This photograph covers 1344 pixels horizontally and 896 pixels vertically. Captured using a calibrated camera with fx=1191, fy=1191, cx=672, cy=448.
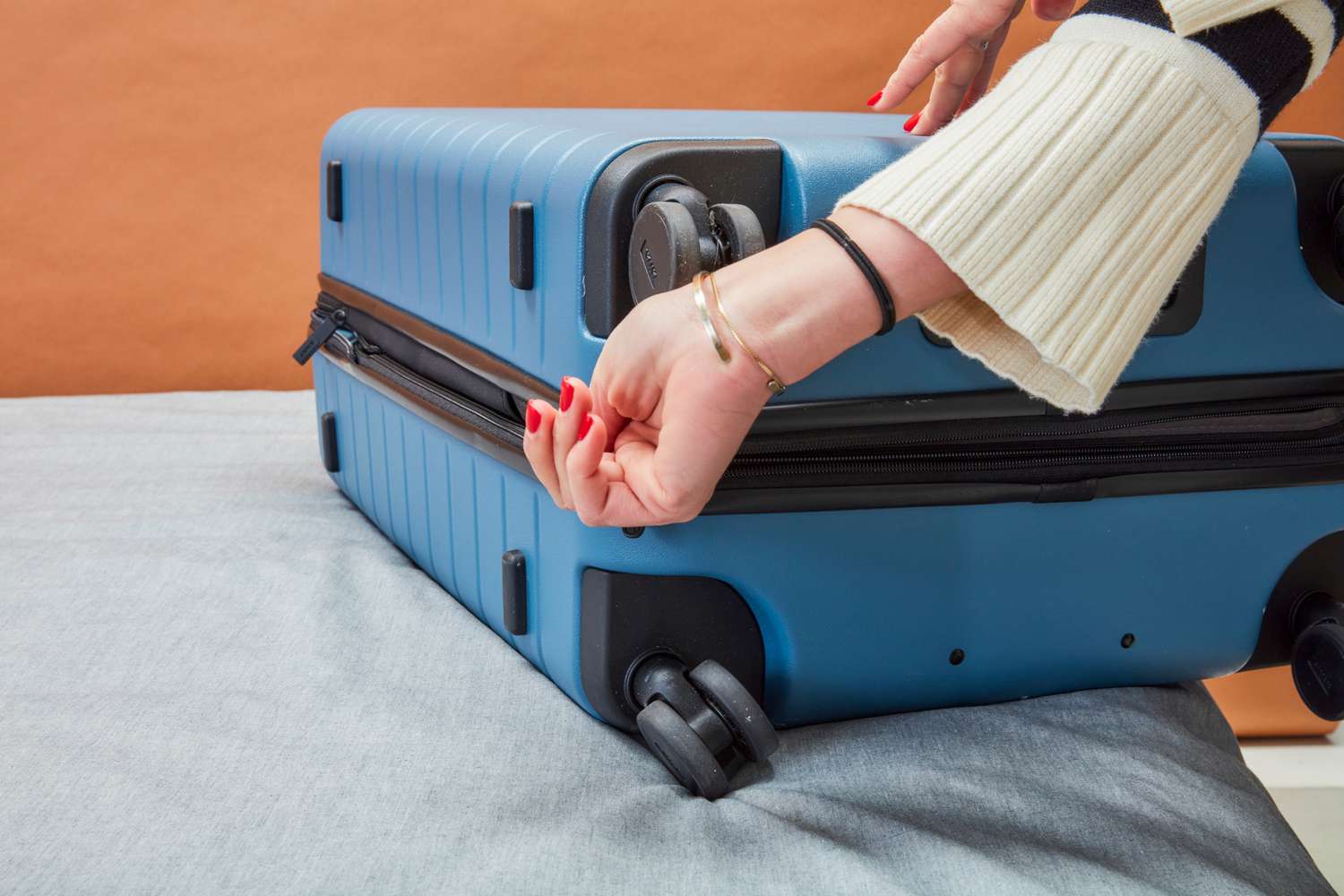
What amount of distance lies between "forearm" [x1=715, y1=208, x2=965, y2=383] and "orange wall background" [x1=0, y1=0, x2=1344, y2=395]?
98 cm

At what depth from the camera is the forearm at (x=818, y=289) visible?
44 centimetres

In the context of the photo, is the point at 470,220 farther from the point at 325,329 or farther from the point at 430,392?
the point at 325,329

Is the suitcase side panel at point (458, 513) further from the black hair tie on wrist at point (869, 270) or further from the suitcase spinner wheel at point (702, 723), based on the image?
the black hair tie on wrist at point (869, 270)

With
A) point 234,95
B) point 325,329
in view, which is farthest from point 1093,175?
point 234,95

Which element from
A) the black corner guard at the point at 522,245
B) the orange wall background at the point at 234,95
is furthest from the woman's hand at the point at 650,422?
the orange wall background at the point at 234,95

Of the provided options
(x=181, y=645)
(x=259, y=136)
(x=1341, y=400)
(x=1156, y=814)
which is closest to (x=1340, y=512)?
(x=1341, y=400)

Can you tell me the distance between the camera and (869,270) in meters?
0.45

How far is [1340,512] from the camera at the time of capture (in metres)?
0.68

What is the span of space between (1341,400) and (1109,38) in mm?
287

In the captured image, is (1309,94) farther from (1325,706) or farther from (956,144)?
(956,144)

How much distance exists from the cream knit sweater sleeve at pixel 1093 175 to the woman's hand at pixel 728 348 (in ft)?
0.06

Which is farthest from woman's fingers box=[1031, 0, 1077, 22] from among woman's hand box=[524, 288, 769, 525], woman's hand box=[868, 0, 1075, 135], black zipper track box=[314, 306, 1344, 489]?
woman's hand box=[524, 288, 769, 525]

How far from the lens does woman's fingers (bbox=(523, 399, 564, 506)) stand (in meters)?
0.49

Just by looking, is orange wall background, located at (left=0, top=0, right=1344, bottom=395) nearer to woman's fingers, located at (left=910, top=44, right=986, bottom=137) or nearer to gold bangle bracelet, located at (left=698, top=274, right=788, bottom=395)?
woman's fingers, located at (left=910, top=44, right=986, bottom=137)
